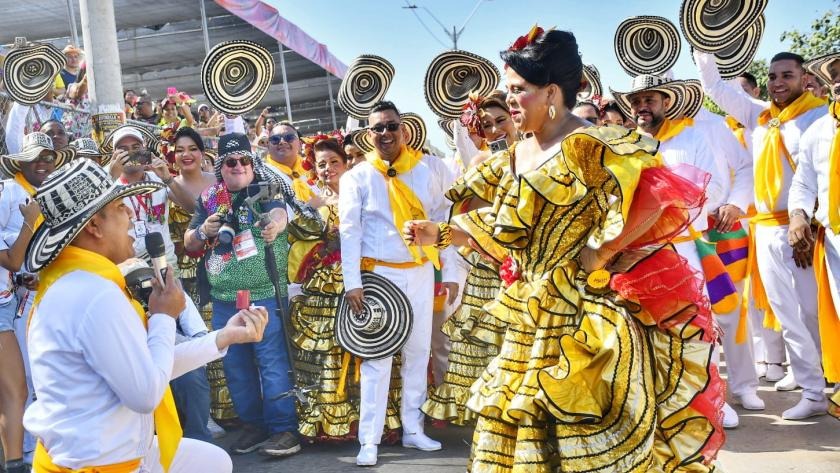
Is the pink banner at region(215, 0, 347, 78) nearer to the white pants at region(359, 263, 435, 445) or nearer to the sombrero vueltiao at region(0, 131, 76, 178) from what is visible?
the sombrero vueltiao at region(0, 131, 76, 178)

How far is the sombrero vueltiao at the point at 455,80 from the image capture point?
6160 mm

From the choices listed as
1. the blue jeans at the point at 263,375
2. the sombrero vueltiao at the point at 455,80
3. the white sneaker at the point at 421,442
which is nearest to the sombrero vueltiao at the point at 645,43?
the sombrero vueltiao at the point at 455,80

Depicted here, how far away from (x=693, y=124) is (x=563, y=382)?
3342mm

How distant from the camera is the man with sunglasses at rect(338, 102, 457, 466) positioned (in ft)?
18.6

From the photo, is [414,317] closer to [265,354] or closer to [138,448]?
[265,354]

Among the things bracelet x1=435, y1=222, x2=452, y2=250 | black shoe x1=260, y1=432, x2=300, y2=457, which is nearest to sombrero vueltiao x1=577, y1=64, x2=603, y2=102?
→ black shoe x1=260, y1=432, x2=300, y2=457

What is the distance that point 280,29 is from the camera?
16172mm

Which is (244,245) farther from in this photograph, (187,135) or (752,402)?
(752,402)

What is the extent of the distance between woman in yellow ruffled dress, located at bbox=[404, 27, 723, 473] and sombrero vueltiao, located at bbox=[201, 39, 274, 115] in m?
3.51

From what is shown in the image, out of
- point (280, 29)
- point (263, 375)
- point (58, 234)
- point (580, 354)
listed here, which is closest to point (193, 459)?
point (58, 234)

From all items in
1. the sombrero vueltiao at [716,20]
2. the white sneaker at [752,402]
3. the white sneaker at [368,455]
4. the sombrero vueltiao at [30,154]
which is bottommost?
the white sneaker at [752,402]

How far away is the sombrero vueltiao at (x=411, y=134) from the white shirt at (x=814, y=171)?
9.04 feet

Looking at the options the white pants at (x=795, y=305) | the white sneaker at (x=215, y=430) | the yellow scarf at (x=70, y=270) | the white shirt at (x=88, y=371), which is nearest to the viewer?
the white shirt at (x=88, y=371)

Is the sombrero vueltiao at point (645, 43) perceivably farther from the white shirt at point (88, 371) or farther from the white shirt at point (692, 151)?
the white shirt at point (88, 371)
